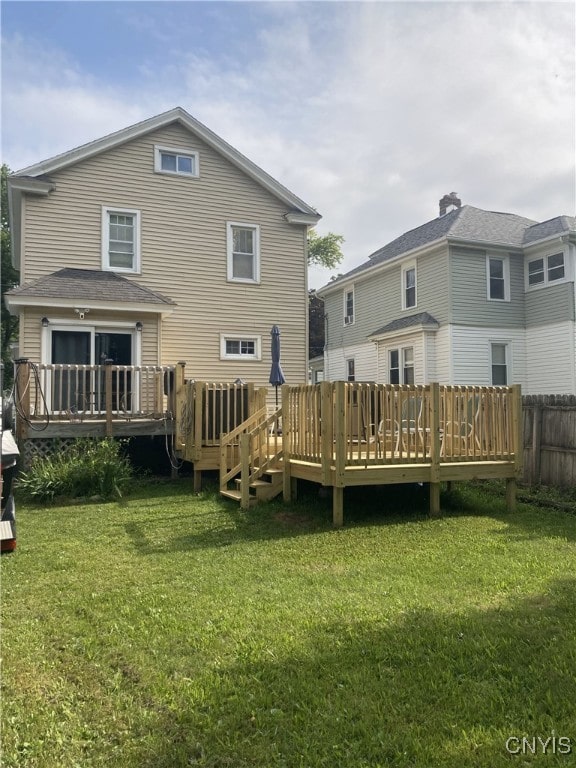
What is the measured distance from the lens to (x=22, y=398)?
999cm

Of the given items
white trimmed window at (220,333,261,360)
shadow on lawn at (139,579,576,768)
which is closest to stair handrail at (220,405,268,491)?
shadow on lawn at (139,579,576,768)

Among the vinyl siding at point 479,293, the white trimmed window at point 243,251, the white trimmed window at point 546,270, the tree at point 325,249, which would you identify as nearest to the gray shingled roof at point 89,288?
the white trimmed window at point 243,251

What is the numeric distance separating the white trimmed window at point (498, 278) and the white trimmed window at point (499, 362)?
5.26 ft

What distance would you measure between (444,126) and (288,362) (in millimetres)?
6842

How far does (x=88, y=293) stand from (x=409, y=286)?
11.8 meters

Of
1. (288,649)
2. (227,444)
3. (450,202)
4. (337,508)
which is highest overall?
(450,202)

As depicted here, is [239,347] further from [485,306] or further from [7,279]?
[7,279]

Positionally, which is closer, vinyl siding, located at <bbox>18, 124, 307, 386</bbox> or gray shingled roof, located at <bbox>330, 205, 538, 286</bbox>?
vinyl siding, located at <bbox>18, 124, 307, 386</bbox>

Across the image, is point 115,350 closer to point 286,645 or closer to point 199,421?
point 199,421

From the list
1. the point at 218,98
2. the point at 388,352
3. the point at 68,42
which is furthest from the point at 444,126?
the point at 388,352

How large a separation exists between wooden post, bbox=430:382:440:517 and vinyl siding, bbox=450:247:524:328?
11107 millimetres

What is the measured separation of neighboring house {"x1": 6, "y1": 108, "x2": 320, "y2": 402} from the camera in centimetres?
1284

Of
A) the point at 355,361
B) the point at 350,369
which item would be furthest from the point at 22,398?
the point at 350,369

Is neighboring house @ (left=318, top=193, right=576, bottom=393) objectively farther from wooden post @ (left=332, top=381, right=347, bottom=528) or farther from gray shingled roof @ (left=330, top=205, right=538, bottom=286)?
wooden post @ (left=332, top=381, right=347, bottom=528)
